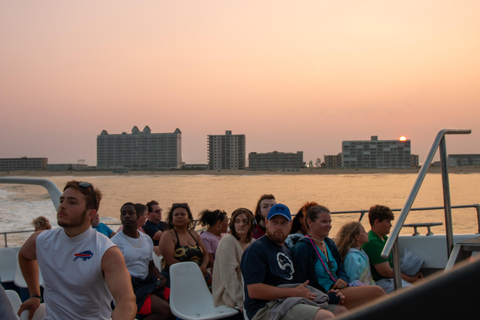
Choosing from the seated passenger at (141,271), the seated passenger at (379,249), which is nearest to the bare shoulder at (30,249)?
the seated passenger at (141,271)

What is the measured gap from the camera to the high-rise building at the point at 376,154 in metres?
156

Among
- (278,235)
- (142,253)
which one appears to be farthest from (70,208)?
(142,253)

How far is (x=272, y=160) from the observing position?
17525 cm

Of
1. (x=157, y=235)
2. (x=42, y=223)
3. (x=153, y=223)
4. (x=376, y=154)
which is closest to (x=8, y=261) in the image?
(x=42, y=223)

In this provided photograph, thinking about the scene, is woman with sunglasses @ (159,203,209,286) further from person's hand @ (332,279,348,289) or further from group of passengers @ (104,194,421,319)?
person's hand @ (332,279,348,289)

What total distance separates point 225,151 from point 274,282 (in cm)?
17789

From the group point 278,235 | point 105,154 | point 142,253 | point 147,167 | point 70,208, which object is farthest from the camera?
point 105,154

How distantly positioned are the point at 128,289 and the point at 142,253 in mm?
2253

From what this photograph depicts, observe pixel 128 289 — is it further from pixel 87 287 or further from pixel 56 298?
pixel 56 298

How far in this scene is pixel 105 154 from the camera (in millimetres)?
191750

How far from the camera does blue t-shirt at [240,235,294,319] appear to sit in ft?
11.4

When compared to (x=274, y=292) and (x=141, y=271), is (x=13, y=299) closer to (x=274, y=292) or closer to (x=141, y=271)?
(x=141, y=271)

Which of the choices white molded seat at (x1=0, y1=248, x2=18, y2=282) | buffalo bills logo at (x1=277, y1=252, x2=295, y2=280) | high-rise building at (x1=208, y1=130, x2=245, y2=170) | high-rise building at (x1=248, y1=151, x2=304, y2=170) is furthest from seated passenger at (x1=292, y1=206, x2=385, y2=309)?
high-rise building at (x1=208, y1=130, x2=245, y2=170)

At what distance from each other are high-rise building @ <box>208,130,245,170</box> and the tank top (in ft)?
575
